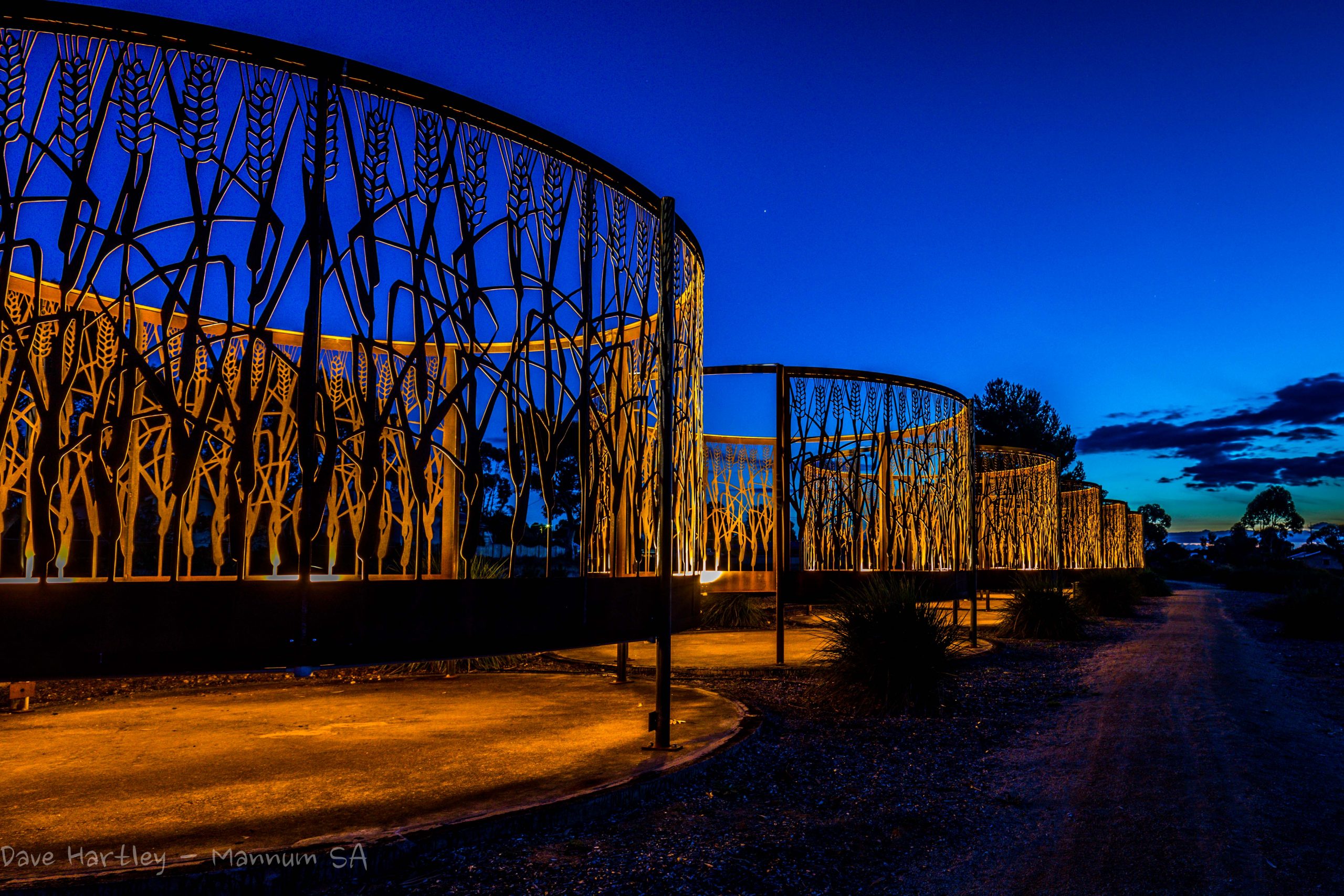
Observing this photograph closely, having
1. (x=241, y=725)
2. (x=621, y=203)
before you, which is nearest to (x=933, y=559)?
(x=621, y=203)

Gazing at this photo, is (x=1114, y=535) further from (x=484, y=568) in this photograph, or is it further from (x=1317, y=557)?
(x=1317, y=557)

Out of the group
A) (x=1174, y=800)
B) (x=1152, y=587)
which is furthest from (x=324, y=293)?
(x=1152, y=587)

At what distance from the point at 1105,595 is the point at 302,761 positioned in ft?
62.0

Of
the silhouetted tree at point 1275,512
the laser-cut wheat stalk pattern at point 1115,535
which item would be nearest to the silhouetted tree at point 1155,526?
the silhouetted tree at point 1275,512

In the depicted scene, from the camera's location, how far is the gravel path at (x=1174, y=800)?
11.6ft

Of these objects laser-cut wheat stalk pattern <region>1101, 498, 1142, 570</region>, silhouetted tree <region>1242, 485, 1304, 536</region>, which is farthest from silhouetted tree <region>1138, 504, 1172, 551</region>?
laser-cut wheat stalk pattern <region>1101, 498, 1142, 570</region>

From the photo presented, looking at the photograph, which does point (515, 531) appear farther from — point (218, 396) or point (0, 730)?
point (218, 396)

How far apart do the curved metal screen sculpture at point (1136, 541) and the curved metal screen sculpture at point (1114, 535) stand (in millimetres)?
1158

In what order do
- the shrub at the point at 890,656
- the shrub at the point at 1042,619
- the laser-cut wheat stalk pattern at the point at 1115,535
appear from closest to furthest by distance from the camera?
the shrub at the point at 890,656, the shrub at the point at 1042,619, the laser-cut wheat stalk pattern at the point at 1115,535

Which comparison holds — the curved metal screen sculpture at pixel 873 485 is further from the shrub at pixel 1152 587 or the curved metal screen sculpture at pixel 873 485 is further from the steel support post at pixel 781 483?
the shrub at pixel 1152 587

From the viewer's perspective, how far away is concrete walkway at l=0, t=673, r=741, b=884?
11.7ft

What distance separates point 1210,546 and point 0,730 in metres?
124

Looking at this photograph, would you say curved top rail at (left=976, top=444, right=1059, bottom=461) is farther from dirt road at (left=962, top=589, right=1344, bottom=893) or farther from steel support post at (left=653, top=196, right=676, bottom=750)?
steel support post at (left=653, top=196, right=676, bottom=750)

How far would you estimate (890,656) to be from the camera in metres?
7.20
